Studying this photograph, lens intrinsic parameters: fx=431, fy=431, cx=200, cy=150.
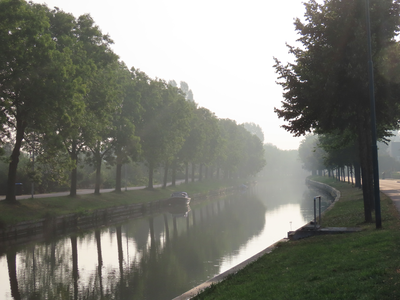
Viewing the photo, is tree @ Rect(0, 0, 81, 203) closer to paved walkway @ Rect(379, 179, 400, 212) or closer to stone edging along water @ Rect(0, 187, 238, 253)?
stone edging along water @ Rect(0, 187, 238, 253)

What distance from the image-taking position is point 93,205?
41.3 m

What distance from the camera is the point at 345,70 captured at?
19.8 metres

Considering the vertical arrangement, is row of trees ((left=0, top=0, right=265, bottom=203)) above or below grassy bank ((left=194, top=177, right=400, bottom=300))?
above

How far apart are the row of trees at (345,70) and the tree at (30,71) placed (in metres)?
15.7

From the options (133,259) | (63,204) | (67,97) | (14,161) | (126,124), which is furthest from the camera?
(126,124)

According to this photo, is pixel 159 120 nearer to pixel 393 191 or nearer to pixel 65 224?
pixel 65 224

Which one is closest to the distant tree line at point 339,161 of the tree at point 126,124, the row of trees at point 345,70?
the row of trees at point 345,70

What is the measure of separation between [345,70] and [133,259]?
14711mm

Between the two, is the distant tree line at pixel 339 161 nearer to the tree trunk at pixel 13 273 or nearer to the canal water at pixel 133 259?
the canal water at pixel 133 259

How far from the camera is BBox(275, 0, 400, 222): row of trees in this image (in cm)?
1944

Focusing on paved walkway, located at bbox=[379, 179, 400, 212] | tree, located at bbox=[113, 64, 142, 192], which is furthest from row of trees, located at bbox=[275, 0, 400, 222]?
tree, located at bbox=[113, 64, 142, 192]

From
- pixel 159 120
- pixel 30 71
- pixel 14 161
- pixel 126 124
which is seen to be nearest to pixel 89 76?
pixel 30 71

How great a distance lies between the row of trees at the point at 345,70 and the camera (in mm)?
19438

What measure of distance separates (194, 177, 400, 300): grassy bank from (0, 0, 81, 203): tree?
20.0 meters
